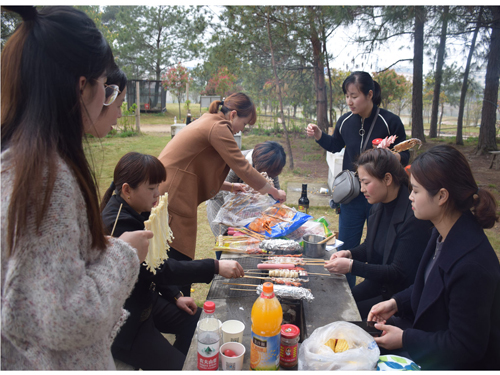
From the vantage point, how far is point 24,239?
917mm

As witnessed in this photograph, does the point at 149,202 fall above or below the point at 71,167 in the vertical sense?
below

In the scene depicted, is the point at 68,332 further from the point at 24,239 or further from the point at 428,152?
the point at 428,152

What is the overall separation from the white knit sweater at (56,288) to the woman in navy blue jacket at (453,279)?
1423mm

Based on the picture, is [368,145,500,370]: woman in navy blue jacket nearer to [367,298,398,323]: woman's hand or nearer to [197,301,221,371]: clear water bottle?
[367,298,398,323]: woman's hand

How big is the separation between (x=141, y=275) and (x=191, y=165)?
43.9 inches

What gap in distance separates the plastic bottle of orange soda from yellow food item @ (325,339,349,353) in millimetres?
269

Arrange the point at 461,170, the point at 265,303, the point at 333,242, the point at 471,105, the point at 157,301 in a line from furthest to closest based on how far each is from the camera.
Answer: the point at 471,105
the point at 333,242
the point at 157,301
the point at 461,170
the point at 265,303

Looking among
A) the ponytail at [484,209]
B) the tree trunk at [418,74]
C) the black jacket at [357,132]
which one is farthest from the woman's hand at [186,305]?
the tree trunk at [418,74]

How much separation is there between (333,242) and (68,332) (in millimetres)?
2260

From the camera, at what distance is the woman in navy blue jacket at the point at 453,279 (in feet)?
5.30

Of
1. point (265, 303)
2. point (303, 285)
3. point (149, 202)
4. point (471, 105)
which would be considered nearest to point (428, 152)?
point (303, 285)

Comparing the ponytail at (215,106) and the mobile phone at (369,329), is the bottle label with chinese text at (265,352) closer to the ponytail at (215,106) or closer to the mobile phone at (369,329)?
the mobile phone at (369,329)

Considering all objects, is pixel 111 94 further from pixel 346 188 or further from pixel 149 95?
pixel 149 95

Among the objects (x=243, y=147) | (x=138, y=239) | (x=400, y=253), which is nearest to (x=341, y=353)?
(x=138, y=239)
